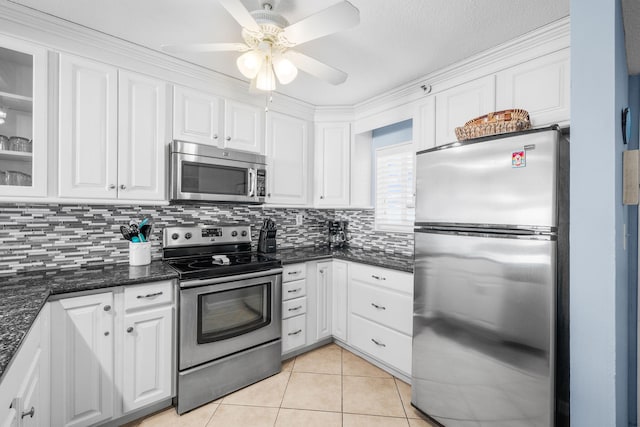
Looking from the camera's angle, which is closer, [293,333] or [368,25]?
[368,25]

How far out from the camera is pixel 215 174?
239 centimetres

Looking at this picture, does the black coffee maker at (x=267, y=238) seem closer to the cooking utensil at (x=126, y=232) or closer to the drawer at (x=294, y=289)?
the drawer at (x=294, y=289)

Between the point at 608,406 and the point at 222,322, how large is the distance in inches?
79.8

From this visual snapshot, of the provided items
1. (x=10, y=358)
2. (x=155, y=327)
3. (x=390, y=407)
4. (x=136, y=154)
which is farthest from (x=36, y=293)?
(x=390, y=407)

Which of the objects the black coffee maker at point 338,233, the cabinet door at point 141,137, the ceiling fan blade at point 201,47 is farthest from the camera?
the black coffee maker at point 338,233

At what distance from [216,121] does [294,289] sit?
5.18ft

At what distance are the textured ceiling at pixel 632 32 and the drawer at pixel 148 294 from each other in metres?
2.90

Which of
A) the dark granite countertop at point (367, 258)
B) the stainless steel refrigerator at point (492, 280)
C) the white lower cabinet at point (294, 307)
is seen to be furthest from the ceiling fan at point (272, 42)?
the white lower cabinet at point (294, 307)

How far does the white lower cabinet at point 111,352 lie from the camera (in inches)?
62.8

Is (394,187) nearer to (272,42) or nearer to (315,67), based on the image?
(315,67)

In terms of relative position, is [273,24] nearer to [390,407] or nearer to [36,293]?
[36,293]

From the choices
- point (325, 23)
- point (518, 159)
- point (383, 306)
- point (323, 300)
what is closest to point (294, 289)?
point (323, 300)

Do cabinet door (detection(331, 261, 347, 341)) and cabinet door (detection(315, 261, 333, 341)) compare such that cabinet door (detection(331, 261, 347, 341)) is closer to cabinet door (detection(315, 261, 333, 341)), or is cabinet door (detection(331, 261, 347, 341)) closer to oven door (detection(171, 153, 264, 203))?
cabinet door (detection(315, 261, 333, 341))

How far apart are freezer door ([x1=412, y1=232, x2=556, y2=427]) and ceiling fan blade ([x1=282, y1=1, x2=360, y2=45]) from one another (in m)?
1.24
